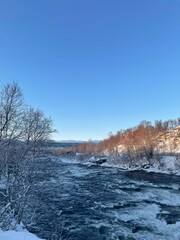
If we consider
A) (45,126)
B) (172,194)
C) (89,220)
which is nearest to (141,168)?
(172,194)

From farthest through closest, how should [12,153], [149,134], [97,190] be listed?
1. [149,134]
2. [97,190]
3. [12,153]

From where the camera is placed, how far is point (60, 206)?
17.7 meters

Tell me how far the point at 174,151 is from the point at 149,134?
6951 mm

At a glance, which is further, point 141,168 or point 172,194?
point 141,168

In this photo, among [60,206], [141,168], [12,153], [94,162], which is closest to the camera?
[12,153]

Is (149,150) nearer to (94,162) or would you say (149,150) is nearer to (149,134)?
(149,134)

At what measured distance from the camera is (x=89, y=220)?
1469cm

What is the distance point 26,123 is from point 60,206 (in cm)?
694

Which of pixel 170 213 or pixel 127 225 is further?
pixel 170 213

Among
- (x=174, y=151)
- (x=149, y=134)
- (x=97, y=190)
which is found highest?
(x=149, y=134)

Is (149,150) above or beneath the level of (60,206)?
above

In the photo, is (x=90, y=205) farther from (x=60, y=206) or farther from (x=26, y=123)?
(x=26, y=123)

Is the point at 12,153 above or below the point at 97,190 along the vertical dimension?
above

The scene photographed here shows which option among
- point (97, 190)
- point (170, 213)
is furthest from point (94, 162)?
point (170, 213)
